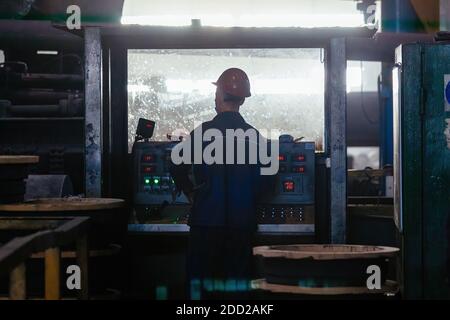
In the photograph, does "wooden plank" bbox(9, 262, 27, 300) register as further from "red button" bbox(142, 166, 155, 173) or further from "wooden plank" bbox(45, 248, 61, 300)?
"red button" bbox(142, 166, 155, 173)

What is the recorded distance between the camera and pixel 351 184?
8.41 meters

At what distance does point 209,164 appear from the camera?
4.62 m

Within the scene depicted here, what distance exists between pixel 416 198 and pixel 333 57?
1.58 m

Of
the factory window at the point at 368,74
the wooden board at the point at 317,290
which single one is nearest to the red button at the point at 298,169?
the wooden board at the point at 317,290

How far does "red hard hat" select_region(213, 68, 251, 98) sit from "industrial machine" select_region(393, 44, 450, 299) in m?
1.10

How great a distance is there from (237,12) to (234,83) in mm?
8278

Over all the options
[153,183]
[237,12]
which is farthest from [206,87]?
[237,12]

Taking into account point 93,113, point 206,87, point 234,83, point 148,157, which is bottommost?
point 148,157

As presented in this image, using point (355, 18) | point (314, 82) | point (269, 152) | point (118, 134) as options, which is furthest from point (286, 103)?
point (355, 18)

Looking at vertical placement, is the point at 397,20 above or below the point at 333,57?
above

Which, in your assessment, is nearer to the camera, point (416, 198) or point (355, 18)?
point (416, 198)

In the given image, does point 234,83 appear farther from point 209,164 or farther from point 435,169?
point 435,169
